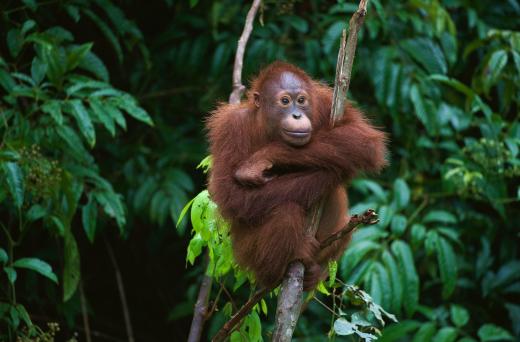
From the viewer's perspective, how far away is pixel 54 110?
13.5ft

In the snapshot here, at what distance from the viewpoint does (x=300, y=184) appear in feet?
11.0

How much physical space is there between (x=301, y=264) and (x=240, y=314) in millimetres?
336

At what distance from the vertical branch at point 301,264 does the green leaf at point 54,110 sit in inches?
62.3

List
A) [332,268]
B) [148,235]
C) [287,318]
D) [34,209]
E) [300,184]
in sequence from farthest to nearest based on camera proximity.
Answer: [148,235] → [34,209] → [332,268] → [300,184] → [287,318]

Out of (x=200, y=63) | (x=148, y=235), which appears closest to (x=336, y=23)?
(x=200, y=63)

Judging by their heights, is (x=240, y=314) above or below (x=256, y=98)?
below

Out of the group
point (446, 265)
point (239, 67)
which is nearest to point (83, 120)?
point (239, 67)

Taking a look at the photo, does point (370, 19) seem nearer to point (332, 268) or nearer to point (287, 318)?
point (332, 268)

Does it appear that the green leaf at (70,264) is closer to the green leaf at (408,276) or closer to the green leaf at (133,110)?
the green leaf at (133,110)

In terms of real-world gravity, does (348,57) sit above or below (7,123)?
above

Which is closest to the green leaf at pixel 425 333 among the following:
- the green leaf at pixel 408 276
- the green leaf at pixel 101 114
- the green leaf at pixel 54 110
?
the green leaf at pixel 408 276

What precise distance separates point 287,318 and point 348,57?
1.02 meters

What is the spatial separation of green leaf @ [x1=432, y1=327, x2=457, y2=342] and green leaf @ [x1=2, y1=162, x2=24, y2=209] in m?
2.73

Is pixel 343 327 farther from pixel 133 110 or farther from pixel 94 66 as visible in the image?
pixel 94 66
